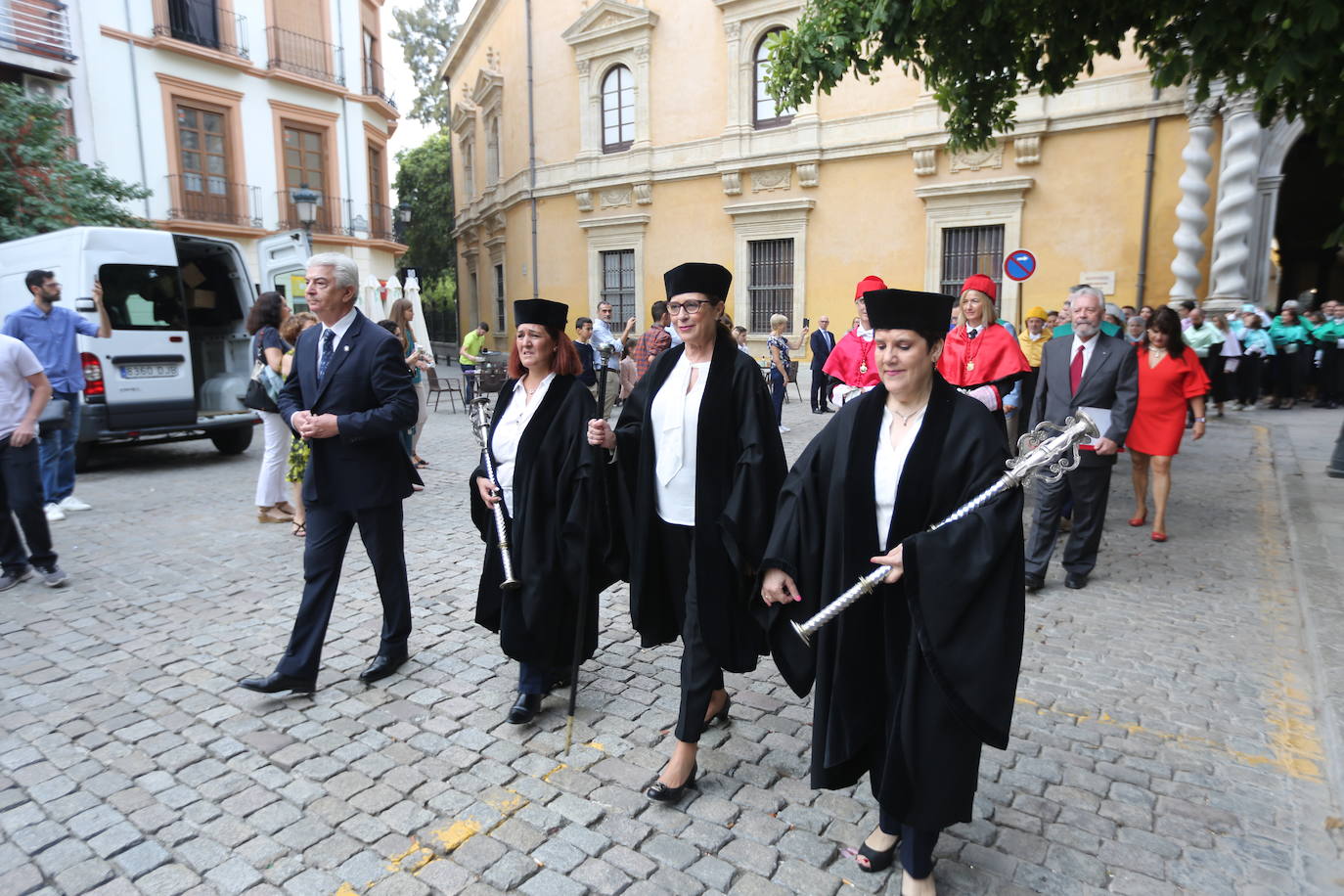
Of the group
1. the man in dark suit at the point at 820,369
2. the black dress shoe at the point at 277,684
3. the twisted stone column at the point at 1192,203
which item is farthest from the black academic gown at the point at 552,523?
the twisted stone column at the point at 1192,203

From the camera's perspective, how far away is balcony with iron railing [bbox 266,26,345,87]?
2208 centimetres

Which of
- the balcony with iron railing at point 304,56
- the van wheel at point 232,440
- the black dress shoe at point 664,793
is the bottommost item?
the black dress shoe at point 664,793

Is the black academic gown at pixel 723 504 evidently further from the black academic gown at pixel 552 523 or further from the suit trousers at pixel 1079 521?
the suit trousers at pixel 1079 521

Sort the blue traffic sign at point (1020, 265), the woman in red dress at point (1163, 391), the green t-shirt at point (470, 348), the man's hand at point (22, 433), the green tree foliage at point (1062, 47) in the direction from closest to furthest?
1. the green tree foliage at point (1062, 47)
2. the man's hand at point (22, 433)
3. the woman in red dress at point (1163, 391)
4. the blue traffic sign at point (1020, 265)
5. the green t-shirt at point (470, 348)

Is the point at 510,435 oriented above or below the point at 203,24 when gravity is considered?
below

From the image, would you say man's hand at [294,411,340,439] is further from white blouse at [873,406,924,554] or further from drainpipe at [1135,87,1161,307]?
drainpipe at [1135,87,1161,307]

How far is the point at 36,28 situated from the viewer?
693 inches

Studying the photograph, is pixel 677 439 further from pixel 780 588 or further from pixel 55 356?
pixel 55 356

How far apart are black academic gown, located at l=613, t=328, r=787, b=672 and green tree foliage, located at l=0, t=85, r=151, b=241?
15289mm

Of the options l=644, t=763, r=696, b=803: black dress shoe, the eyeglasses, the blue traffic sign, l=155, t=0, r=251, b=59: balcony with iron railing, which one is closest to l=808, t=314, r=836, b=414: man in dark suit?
the blue traffic sign

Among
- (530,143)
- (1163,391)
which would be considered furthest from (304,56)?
(1163,391)

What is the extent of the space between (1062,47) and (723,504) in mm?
5998

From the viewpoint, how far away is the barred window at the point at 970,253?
57.1 ft

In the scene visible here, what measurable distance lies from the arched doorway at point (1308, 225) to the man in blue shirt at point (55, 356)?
2168cm
